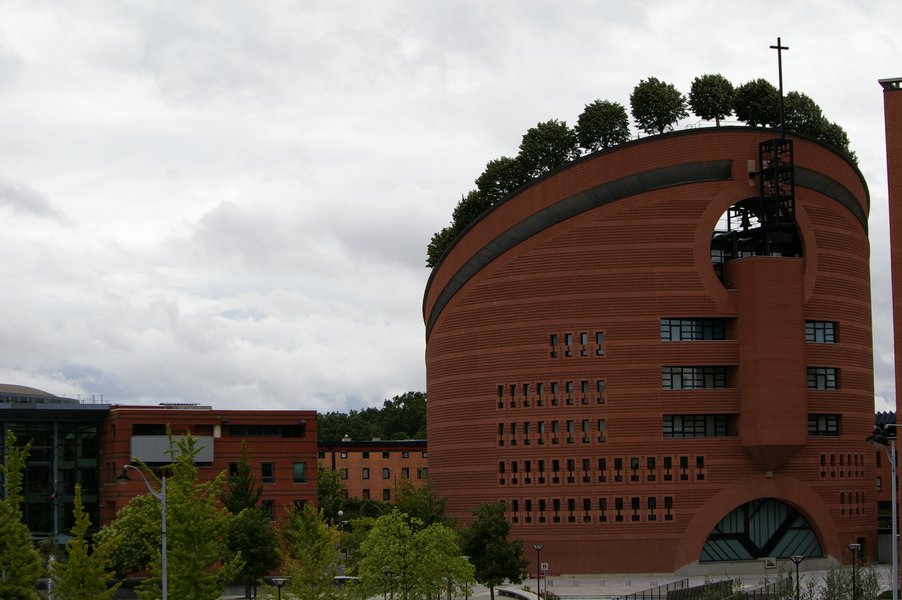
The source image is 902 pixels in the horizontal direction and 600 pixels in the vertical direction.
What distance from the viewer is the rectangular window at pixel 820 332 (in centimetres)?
9200

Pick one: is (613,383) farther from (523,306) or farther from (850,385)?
(850,385)

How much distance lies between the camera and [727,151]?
89.6 m

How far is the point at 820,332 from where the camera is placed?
9231 cm

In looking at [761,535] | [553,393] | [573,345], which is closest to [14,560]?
[553,393]

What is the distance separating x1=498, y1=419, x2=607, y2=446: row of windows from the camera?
8881cm

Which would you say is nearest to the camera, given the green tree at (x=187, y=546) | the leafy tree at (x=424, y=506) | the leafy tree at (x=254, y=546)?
the green tree at (x=187, y=546)

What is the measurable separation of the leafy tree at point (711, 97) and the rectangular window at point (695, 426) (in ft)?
82.3

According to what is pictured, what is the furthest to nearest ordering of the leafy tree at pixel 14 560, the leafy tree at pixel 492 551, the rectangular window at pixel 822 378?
the rectangular window at pixel 822 378 → the leafy tree at pixel 492 551 → the leafy tree at pixel 14 560

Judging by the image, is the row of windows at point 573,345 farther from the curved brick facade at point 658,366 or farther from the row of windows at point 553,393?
the row of windows at point 553,393

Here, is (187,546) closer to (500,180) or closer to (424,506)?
(424,506)

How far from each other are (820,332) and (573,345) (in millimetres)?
18529

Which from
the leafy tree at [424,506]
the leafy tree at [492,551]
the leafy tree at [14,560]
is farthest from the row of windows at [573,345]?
the leafy tree at [14,560]

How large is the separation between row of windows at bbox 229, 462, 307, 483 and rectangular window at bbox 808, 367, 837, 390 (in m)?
37.8

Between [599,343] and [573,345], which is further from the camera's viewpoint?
[573,345]
